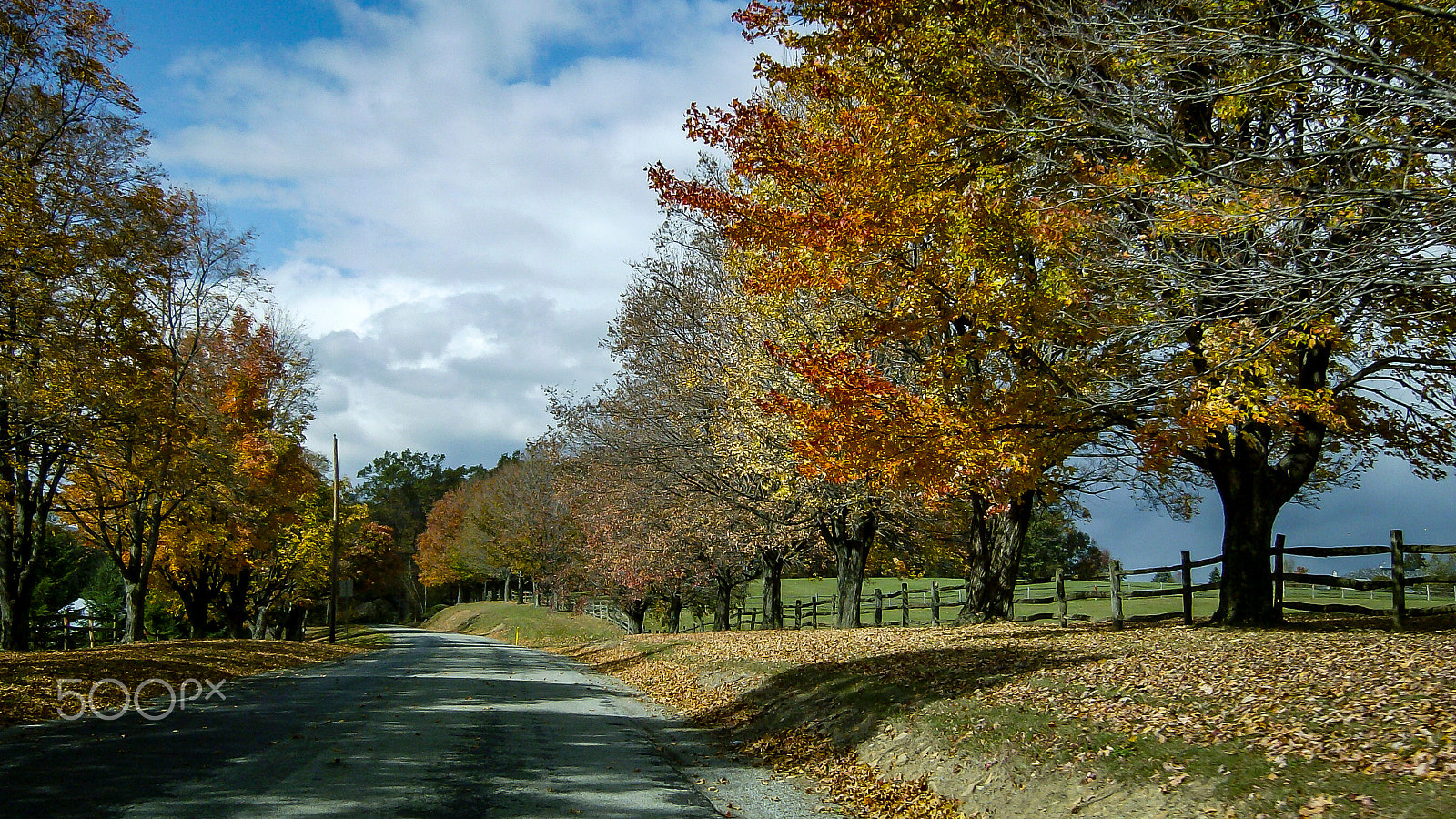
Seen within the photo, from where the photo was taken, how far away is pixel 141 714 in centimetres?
1132

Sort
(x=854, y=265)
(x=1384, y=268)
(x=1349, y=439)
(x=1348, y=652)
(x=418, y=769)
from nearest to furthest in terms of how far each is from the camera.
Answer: (x=1384, y=268) < (x=418, y=769) < (x=1348, y=652) < (x=854, y=265) < (x=1349, y=439)

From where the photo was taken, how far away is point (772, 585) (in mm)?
29750

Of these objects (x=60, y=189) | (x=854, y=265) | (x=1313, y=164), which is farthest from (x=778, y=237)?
(x=60, y=189)

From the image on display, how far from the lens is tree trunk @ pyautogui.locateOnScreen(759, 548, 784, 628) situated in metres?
28.3

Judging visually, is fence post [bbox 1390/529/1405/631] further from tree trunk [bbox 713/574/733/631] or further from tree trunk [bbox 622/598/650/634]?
tree trunk [bbox 622/598/650/634]

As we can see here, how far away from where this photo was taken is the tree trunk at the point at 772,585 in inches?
1113

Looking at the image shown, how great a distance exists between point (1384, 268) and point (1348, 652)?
18.3 ft

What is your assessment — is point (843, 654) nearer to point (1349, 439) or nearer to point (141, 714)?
point (1349, 439)

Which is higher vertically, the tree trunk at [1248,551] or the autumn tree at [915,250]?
the autumn tree at [915,250]

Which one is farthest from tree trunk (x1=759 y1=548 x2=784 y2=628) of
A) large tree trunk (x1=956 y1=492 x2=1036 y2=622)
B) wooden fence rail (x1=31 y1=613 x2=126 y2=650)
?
wooden fence rail (x1=31 y1=613 x2=126 y2=650)

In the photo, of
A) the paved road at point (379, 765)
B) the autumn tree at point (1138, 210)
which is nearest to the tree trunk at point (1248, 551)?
the autumn tree at point (1138, 210)

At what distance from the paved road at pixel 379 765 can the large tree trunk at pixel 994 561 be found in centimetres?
884

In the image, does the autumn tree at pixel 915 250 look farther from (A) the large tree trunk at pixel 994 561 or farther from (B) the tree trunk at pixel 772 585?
(B) the tree trunk at pixel 772 585

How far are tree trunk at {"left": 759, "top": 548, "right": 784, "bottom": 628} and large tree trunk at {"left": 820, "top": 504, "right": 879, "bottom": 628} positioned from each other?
3787mm
